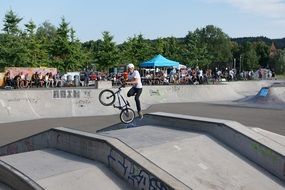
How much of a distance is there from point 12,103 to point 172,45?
56576 mm

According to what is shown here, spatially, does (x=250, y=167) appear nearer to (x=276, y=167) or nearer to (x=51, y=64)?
(x=276, y=167)

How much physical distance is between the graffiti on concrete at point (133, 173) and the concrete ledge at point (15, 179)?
1.15m

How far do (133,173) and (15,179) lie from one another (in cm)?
150

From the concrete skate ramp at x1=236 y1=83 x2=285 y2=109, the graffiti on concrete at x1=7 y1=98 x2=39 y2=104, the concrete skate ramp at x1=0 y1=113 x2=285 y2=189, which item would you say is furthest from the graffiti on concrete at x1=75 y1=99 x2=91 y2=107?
the concrete skate ramp at x1=236 y1=83 x2=285 y2=109

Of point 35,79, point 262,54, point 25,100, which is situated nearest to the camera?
point 25,100

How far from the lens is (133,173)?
5.34 m

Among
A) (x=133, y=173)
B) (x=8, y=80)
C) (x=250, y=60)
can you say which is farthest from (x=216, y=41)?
(x=133, y=173)

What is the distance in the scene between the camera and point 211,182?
572 centimetres

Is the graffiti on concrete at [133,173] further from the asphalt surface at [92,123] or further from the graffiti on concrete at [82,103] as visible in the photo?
the graffiti on concrete at [82,103]

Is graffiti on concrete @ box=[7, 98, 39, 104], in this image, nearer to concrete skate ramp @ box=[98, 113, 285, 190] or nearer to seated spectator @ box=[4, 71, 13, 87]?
concrete skate ramp @ box=[98, 113, 285, 190]

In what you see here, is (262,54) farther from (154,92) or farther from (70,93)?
(70,93)

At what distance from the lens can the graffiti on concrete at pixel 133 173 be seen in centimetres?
511

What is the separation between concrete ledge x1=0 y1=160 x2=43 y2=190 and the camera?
485cm

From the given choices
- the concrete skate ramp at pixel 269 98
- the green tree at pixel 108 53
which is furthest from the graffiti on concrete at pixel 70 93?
the green tree at pixel 108 53
